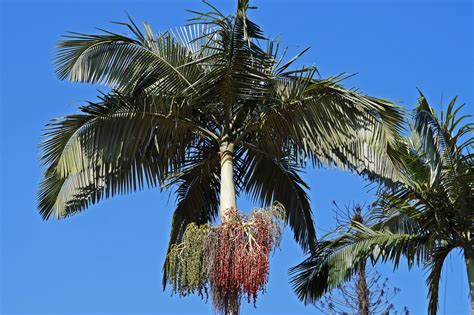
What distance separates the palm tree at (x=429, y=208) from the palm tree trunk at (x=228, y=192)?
109 inches

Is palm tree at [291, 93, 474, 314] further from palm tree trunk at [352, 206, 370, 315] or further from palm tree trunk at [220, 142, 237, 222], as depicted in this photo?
palm tree trunk at [352, 206, 370, 315]

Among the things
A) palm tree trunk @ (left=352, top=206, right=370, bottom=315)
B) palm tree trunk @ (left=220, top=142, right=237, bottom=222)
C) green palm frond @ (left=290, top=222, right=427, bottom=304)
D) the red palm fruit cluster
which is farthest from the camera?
palm tree trunk @ (left=352, top=206, right=370, bottom=315)

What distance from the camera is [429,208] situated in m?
15.8

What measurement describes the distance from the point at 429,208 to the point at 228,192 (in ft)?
11.6

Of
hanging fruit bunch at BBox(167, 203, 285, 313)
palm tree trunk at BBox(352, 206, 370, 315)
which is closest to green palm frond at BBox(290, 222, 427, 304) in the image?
hanging fruit bunch at BBox(167, 203, 285, 313)

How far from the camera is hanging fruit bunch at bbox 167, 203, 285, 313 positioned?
531 inches

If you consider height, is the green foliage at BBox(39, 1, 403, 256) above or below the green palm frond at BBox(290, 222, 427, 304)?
above

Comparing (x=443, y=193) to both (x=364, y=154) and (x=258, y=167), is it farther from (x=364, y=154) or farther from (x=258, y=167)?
(x=258, y=167)

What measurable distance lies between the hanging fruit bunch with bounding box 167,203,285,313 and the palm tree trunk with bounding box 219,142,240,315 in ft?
0.10

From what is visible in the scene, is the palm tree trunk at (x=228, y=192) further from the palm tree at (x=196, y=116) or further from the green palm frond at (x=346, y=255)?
the green palm frond at (x=346, y=255)

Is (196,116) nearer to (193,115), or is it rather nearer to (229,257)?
(193,115)

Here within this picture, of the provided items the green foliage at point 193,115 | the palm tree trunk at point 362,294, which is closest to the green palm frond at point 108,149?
the green foliage at point 193,115

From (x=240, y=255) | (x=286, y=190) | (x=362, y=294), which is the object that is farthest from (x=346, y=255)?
(x=362, y=294)

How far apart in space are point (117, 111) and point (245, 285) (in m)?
3.48
